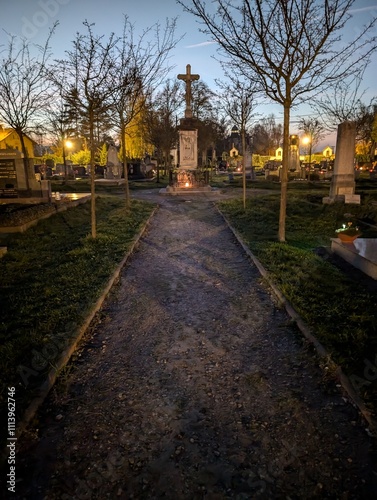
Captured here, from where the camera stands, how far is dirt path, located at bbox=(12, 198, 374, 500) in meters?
2.30

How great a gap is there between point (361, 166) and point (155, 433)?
4943cm

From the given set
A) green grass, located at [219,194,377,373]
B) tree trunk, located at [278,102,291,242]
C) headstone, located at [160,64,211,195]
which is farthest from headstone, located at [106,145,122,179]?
tree trunk, located at [278,102,291,242]

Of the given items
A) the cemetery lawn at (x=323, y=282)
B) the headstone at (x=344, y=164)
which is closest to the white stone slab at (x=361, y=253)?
the cemetery lawn at (x=323, y=282)

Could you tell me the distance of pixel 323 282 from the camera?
593 centimetres

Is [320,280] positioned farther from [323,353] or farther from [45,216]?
[45,216]

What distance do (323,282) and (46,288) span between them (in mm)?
5042

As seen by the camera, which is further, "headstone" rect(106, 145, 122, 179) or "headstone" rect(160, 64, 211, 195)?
"headstone" rect(106, 145, 122, 179)

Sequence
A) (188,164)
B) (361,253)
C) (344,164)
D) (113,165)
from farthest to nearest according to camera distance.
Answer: (113,165) → (188,164) → (344,164) → (361,253)

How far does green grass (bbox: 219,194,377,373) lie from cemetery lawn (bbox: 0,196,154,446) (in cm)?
331

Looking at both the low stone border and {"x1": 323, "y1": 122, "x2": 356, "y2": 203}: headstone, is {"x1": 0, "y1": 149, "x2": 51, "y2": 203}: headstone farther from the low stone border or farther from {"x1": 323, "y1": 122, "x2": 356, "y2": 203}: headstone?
{"x1": 323, "y1": 122, "x2": 356, "y2": 203}: headstone

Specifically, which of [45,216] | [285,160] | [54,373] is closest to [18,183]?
[45,216]

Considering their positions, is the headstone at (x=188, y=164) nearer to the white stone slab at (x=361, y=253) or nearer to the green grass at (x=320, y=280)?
the green grass at (x=320, y=280)

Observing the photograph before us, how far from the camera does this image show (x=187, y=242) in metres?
9.47

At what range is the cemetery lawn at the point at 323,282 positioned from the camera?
388 cm
